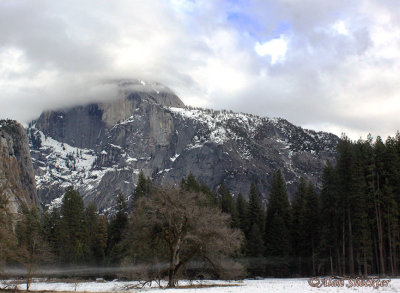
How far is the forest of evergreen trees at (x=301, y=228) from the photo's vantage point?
47.0m

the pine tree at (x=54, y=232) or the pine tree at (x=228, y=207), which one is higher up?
the pine tree at (x=228, y=207)

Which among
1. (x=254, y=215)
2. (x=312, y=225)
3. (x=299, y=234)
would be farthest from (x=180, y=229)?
(x=254, y=215)

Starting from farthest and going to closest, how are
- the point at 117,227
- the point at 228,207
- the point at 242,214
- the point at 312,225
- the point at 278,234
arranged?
the point at 117,227, the point at 228,207, the point at 242,214, the point at 278,234, the point at 312,225

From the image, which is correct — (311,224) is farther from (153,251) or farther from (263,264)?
(153,251)

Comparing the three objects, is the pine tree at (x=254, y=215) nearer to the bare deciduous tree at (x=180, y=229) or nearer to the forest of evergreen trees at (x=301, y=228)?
the forest of evergreen trees at (x=301, y=228)

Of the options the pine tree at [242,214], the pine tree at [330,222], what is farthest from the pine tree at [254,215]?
the pine tree at [330,222]

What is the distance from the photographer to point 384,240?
51.3 m

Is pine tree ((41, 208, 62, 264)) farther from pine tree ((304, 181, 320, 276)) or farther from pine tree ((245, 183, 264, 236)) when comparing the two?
pine tree ((304, 181, 320, 276))

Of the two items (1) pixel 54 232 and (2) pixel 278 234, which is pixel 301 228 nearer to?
(2) pixel 278 234

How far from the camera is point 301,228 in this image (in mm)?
Answer: 64625

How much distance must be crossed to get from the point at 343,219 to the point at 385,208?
4.90 m

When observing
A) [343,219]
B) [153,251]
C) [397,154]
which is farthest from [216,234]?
[397,154]

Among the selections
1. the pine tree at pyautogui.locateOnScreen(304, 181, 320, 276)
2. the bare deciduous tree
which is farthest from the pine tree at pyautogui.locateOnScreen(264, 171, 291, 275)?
the bare deciduous tree

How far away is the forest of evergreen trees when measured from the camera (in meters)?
47.0
